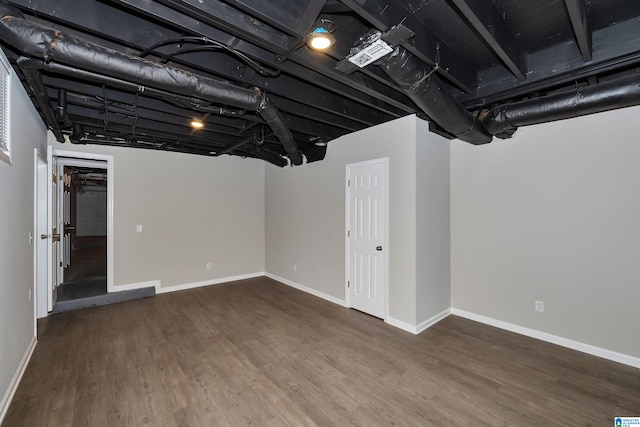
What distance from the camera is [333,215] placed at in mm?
4367

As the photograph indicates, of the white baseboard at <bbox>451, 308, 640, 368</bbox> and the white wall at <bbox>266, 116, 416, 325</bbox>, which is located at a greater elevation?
the white wall at <bbox>266, 116, 416, 325</bbox>

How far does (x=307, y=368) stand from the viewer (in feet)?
8.29

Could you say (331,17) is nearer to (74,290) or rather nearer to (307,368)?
(307,368)

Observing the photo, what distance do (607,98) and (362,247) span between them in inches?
111

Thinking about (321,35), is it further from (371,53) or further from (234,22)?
(234,22)

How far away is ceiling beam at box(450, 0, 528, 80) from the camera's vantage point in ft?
5.21

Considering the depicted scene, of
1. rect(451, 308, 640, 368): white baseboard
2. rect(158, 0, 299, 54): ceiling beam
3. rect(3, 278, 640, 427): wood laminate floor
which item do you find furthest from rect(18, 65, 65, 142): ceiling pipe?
rect(451, 308, 640, 368): white baseboard

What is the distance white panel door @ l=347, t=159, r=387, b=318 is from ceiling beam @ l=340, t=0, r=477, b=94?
130cm

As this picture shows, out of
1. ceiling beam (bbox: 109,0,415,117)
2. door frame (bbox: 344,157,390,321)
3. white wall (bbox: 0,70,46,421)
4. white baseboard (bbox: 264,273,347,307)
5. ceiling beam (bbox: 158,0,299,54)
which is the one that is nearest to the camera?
ceiling beam (bbox: 158,0,299,54)

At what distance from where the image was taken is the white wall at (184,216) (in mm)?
4531

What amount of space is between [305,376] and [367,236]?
1987 mm

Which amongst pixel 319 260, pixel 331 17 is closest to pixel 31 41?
pixel 331 17

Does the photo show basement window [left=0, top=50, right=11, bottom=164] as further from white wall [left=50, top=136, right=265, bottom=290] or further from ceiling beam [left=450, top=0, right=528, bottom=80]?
ceiling beam [left=450, top=0, right=528, bottom=80]

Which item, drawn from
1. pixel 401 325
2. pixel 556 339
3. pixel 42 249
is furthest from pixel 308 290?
pixel 42 249
